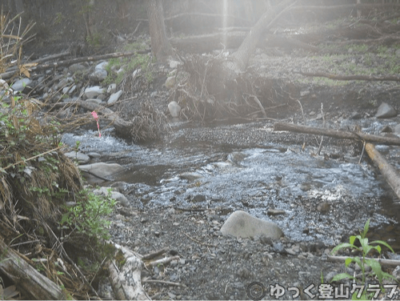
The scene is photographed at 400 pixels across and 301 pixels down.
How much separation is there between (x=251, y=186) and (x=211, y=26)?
13886 mm

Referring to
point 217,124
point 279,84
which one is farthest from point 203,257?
point 279,84

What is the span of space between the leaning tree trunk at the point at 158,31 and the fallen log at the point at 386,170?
8411 millimetres

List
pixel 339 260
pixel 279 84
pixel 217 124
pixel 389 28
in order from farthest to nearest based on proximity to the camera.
A: 1. pixel 389 28
2. pixel 279 84
3. pixel 217 124
4. pixel 339 260

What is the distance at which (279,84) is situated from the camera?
33.7 ft

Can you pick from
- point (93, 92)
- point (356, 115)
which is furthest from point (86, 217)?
point (93, 92)

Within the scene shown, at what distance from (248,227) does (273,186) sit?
5.21ft

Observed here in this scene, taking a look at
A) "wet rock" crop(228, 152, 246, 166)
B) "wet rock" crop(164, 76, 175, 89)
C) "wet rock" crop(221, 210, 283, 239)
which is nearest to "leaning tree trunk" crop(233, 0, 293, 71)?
"wet rock" crop(164, 76, 175, 89)

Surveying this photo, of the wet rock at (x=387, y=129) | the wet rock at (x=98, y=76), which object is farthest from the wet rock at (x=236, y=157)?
the wet rock at (x=98, y=76)

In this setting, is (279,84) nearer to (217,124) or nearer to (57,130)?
(217,124)

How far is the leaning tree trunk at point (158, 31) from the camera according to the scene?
13.2 m

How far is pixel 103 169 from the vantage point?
707 cm

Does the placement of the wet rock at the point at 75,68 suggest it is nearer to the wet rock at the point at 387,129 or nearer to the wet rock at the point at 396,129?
the wet rock at the point at 387,129

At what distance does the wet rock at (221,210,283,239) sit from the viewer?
433 cm

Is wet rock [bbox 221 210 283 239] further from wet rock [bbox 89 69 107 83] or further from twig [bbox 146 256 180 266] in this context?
wet rock [bbox 89 69 107 83]
